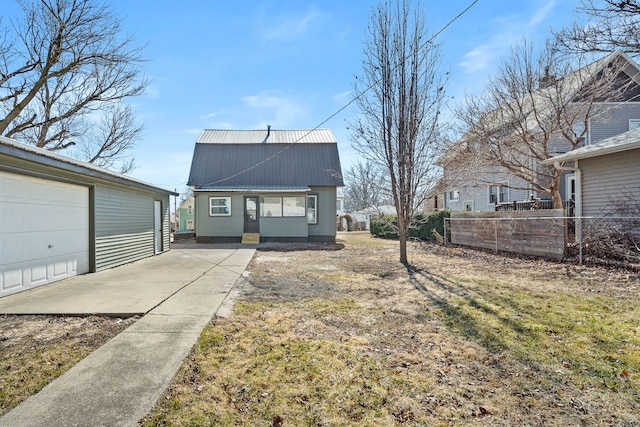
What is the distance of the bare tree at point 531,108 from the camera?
13.3m

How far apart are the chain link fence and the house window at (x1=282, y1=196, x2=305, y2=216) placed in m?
8.58

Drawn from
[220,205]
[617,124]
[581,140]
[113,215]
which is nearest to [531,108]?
[581,140]

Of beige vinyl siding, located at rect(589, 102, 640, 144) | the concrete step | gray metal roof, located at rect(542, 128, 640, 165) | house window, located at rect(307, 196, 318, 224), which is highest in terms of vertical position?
beige vinyl siding, located at rect(589, 102, 640, 144)

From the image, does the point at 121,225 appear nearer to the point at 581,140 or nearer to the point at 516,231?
the point at 516,231

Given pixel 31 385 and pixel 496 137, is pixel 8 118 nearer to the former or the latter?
pixel 31 385

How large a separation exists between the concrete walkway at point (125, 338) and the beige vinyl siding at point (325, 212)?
1018 centimetres

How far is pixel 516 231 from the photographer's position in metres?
11.4

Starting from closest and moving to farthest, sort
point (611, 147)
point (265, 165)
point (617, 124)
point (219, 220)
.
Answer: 1. point (611, 147)
2. point (617, 124)
3. point (219, 220)
4. point (265, 165)

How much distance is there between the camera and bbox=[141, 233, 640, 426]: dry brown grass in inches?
101

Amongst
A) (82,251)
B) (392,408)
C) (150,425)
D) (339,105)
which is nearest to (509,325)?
(392,408)

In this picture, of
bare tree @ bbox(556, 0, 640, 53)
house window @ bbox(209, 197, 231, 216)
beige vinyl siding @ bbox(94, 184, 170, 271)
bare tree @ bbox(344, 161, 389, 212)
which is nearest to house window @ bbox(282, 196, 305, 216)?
house window @ bbox(209, 197, 231, 216)

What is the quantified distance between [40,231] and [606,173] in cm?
1479

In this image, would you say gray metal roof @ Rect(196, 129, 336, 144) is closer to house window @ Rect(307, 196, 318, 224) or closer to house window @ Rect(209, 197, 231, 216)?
house window @ Rect(307, 196, 318, 224)

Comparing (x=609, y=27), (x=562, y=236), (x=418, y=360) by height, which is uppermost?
(x=609, y=27)
